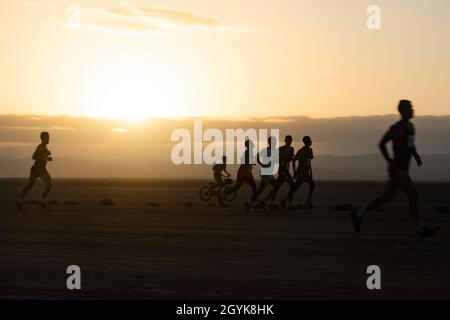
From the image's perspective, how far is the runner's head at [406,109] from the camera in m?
18.5

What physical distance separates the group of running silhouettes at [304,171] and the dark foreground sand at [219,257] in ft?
2.02

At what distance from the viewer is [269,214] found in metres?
26.9

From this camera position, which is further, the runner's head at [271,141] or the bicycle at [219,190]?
the bicycle at [219,190]

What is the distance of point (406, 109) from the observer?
18.5 meters

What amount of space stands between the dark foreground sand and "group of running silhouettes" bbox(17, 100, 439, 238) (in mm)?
615

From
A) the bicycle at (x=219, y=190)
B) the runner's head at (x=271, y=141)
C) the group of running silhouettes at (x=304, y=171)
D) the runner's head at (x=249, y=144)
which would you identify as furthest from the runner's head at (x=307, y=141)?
the bicycle at (x=219, y=190)

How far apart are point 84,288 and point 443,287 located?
13.7 feet

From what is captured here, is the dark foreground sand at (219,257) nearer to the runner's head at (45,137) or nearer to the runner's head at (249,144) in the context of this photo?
the runner's head at (249,144)

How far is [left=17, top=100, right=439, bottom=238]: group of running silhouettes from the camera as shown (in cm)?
1855

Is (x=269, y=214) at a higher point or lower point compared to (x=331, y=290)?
higher

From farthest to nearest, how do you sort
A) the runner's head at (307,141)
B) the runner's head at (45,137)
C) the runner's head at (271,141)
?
the runner's head at (45,137) < the runner's head at (307,141) < the runner's head at (271,141)
